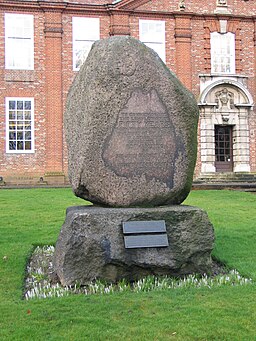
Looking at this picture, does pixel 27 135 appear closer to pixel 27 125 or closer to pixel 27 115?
pixel 27 125

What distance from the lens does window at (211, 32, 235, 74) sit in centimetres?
2155

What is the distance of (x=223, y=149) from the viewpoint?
71.4 feet

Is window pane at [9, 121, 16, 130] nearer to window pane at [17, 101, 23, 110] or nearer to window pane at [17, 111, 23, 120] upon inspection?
window pane at [17, 111, 23, 120]

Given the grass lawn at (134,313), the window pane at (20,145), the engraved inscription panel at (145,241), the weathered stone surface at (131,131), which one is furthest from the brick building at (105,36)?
the engraved inscription panel at (145,241)

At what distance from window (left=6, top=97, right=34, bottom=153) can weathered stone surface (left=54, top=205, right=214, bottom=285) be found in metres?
15.1

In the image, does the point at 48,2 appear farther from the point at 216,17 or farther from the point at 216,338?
the point at 216,338

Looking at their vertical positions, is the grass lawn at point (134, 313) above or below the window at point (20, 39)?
below

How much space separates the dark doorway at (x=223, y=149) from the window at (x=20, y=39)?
9.28 meters

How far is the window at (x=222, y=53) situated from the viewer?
21.5 meters

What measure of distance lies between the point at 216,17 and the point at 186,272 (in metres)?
18.8

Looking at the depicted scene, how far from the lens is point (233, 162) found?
21.5 meters

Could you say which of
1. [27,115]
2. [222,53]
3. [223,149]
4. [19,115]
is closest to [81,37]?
[27,115]

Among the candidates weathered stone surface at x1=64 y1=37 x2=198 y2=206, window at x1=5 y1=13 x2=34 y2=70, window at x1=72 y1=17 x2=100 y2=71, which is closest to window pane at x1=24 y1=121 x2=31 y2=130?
window at x1=5 y1=13 x2=34 y2=70

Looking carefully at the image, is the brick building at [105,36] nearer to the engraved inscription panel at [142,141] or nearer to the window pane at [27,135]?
the window pane at [27,135]
